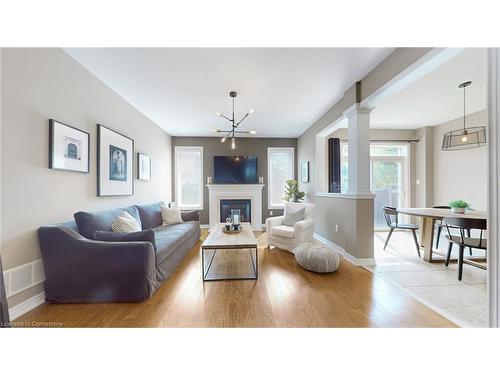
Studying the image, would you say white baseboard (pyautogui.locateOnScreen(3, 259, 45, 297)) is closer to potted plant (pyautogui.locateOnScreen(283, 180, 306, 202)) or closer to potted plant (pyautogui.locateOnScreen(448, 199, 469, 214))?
potted plant (pyautogui.locateOnScreen(283, 180, 306, 202))

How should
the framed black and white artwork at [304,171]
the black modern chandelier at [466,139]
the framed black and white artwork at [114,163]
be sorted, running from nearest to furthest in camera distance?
the framed black and white artwork at [114,163] < the black modern chandelier at [466,139] < the framed black and white artwork at [304,171]

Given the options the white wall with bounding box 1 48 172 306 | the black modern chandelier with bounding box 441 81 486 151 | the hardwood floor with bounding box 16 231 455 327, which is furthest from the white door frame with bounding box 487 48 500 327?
the white wall with bounding box 1 48 172 306

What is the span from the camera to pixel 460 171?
436cm

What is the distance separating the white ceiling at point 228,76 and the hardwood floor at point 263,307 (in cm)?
259

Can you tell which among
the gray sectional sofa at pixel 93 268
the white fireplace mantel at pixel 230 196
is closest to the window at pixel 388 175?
the white fireplace mantel at pixel 230 196

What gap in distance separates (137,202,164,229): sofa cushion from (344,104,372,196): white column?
11.4 feet

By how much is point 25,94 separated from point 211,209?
4.09 m

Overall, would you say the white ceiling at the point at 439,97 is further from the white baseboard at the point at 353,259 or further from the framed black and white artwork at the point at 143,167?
the framed black and white artwork at the point at 143,167

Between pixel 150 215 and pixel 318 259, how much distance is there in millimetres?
2963

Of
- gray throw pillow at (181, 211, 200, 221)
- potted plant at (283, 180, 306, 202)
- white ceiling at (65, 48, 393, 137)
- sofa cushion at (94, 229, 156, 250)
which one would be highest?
white ceiling at (65, 48, 393, 137)

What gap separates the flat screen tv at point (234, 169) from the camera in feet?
17.8

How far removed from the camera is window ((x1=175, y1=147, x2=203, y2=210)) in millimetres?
5621
